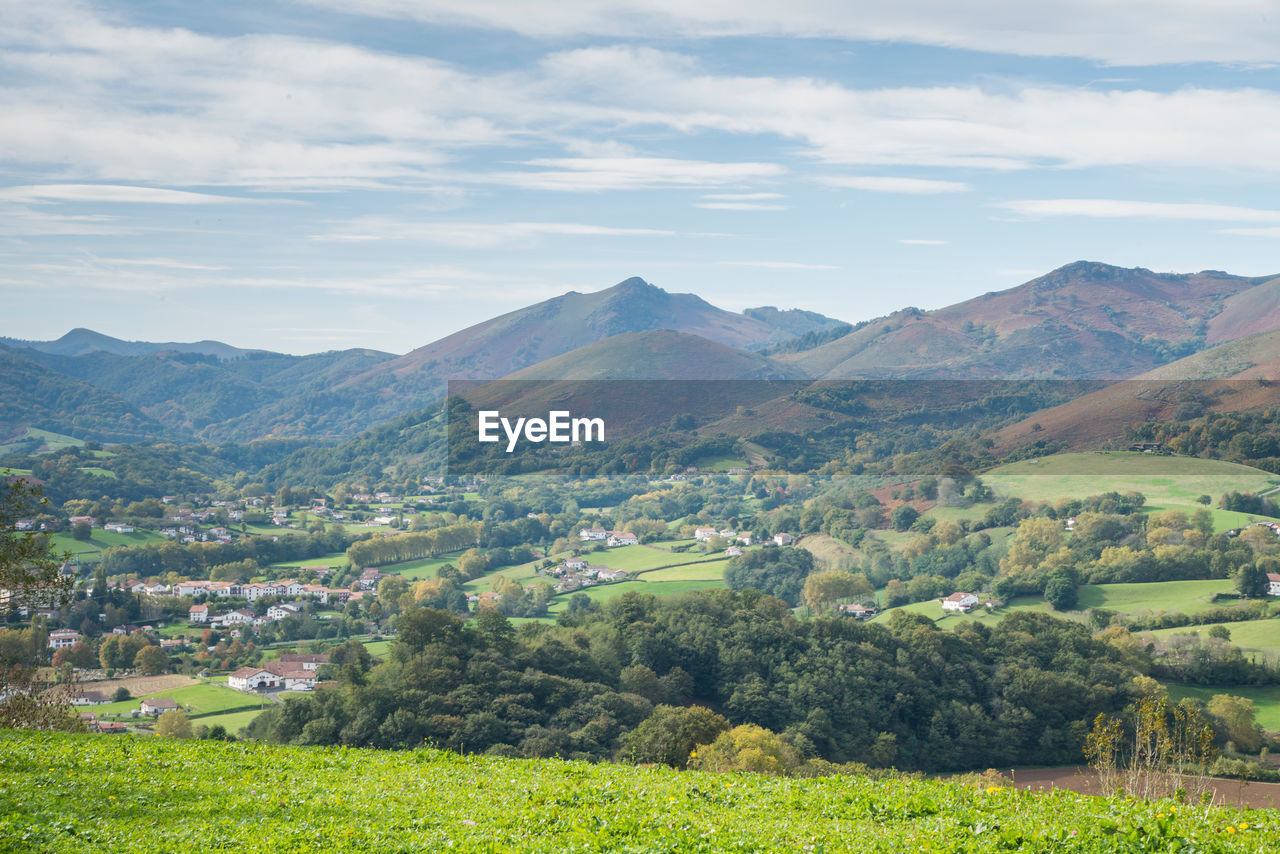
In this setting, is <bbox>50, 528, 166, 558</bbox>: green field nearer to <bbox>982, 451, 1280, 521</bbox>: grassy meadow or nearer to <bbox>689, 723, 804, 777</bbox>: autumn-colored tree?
<bbox>689, 723, 804, 777</bbox>: autumn-colored tree

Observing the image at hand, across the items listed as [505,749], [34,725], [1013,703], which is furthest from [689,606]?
[34,725]

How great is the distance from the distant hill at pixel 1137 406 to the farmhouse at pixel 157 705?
108m

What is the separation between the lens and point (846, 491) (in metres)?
128

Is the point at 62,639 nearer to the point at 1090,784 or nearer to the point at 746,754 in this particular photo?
the point at 746,754

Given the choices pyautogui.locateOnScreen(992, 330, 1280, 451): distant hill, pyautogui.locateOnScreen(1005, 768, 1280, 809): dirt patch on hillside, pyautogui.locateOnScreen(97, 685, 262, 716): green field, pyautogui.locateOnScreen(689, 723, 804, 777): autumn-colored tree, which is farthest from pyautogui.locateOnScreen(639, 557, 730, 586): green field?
pyautogui.locateOnScreen(689, 723, 804, 777): autumn-colored tree

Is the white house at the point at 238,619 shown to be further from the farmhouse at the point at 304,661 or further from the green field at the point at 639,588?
the green field at the point at 639,588

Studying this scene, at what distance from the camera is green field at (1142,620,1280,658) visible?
174 ft

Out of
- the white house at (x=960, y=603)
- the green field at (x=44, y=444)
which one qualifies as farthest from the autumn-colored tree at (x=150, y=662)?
the green field at (x=44, y=444)

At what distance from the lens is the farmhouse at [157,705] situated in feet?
155

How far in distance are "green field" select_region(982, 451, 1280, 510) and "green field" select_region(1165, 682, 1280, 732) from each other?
1762 inches

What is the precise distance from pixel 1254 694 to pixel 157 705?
2223 inches

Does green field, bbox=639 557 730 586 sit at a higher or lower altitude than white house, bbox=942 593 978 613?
lower

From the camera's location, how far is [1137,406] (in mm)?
127500

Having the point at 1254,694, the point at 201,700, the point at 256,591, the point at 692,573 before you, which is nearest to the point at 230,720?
the point at 201,700
